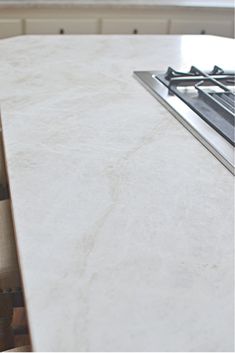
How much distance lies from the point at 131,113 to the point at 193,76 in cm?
35

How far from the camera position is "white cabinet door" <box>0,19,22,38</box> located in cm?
235

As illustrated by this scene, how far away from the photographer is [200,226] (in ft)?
2.51

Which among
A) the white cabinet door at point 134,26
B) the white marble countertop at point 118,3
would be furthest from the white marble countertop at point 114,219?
the white cabinet door at point 134,26

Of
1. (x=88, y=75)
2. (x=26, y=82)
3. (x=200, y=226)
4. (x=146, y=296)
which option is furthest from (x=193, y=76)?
(x=146, y=296)

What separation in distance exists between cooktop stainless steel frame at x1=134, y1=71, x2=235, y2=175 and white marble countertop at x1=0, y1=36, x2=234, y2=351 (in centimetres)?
2

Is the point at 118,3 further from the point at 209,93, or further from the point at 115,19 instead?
the point at 209,93

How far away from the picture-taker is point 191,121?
1116 mm

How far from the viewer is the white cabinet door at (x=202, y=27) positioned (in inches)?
101

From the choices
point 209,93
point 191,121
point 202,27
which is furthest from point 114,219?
point 202,27

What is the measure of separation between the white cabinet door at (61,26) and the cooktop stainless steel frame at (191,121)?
1.15 metres

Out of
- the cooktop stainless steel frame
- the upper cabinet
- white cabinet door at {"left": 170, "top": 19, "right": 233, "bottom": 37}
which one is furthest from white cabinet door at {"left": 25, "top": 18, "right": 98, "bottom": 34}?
the cooktop stainless steel frame

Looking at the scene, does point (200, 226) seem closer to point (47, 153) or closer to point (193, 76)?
point (47, 153)

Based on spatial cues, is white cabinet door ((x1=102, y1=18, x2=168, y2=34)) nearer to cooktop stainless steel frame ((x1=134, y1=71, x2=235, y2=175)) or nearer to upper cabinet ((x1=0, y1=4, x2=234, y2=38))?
upper cabinet ((x1=0, y1=4, x2=234, y2=38))

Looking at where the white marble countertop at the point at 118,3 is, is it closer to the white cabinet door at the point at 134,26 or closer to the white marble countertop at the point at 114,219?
the white cabinet door at the point at 134,26
